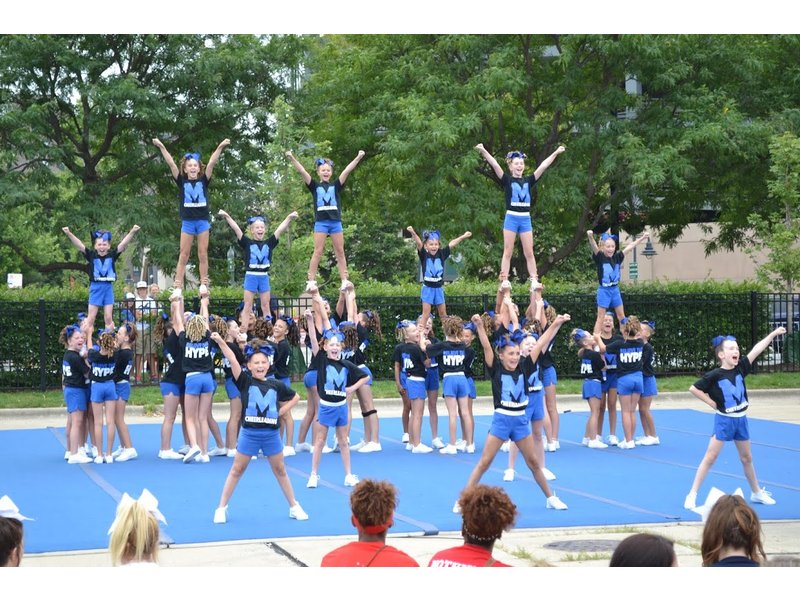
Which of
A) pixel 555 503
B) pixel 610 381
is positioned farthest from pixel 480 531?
pixel 610 381

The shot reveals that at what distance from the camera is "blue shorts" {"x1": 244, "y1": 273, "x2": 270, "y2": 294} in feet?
56.4

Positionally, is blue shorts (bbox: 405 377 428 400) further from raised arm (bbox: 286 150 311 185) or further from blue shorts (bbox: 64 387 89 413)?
blue shorts (bbox: 64 387 89 413)

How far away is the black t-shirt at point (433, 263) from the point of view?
717 inches

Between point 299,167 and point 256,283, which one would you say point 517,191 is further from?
point 256,283

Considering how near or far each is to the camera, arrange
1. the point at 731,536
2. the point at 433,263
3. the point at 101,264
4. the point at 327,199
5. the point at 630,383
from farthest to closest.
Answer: the point at 433,263 < the point at 101,264 < the point at 327,199 < the point at 630,383 < the point at 731,536

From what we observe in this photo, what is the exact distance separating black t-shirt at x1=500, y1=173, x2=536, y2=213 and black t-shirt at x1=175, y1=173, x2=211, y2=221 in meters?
4.64

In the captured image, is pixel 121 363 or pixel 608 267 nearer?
pixel 121 363

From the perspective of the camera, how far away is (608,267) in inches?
736

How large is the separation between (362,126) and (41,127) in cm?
851

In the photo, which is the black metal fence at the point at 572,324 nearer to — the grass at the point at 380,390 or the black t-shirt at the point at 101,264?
the grass at the point at 380,390

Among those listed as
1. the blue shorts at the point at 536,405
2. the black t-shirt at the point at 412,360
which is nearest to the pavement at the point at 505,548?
the blue shorts at the point at 536,405

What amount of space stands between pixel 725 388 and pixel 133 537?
7.77 meters

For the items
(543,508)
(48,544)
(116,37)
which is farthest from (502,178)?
(116,37)

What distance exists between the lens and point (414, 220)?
29547mm
